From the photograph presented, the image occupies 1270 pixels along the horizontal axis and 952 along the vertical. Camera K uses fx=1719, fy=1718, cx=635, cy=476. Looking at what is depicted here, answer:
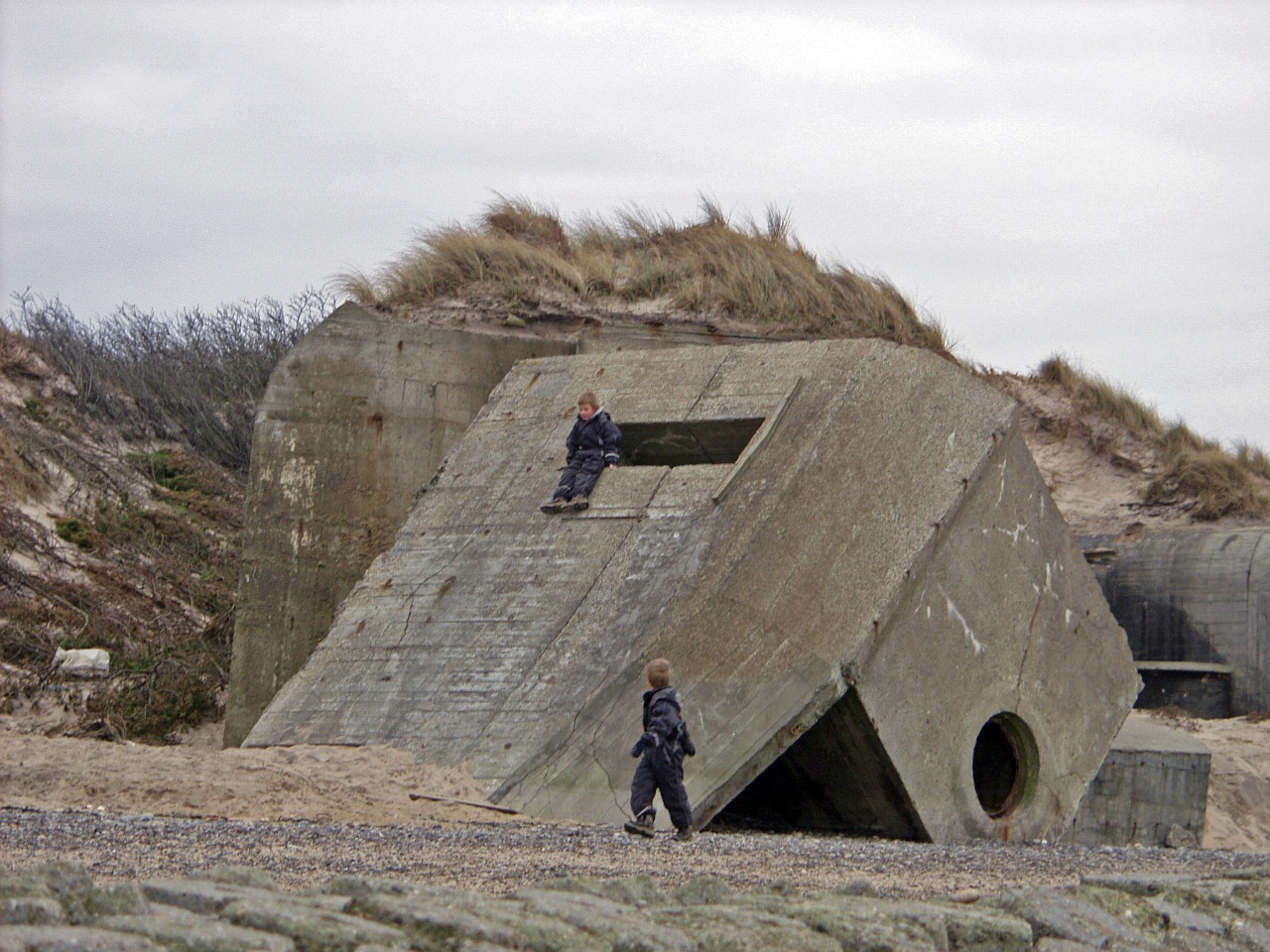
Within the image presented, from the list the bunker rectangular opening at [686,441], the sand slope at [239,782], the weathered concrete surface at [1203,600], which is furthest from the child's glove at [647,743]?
the weathered concrete surface at [1203,600]

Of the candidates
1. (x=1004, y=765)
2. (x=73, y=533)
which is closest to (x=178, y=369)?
(x=73, y=533)

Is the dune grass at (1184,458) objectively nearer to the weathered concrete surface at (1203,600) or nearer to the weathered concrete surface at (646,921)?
the weathered concrete surface at (1203,600)

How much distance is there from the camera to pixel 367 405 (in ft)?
34.8

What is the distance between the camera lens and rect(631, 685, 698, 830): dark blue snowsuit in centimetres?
672

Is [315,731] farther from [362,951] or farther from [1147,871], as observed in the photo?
[362,951]

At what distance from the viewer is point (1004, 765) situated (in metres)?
8.97

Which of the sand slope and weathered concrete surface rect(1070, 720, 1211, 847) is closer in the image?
the sand slope

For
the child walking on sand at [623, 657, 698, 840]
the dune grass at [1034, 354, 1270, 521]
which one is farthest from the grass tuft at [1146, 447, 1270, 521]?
the child walking on sand at [623, 657, 698, 840]

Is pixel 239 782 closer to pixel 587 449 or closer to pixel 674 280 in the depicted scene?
pixel 587 449

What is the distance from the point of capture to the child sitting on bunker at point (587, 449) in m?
9.11

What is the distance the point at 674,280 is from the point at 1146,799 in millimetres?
4790

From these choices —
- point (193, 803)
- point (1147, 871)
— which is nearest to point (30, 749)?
point (193, 803)

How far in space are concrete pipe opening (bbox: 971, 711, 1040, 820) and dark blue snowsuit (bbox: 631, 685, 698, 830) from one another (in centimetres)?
239

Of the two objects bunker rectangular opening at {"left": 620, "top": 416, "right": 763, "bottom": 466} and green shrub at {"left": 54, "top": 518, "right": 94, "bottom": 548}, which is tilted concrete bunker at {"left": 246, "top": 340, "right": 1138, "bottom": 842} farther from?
green shrub at {"left": 54, "top": 518, "right": 94, "bottom": 548}
